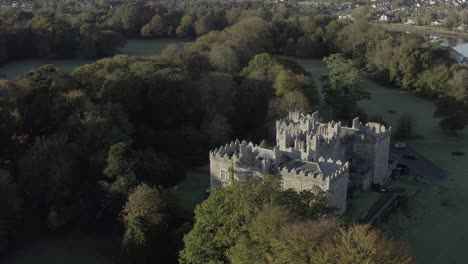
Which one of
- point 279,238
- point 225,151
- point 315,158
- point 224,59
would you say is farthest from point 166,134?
point 279,238

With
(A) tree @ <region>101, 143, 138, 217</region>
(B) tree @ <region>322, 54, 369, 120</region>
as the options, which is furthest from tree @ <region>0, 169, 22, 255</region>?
(B) tree @ <region>322, 54, 369, 120</region>

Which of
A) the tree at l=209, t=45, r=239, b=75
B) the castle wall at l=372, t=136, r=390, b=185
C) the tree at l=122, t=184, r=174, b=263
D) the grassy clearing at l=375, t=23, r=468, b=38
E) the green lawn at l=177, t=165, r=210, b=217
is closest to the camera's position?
the tree at l=122, t=184, r=174, b=263

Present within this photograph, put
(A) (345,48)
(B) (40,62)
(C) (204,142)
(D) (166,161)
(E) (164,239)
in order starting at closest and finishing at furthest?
(E) (164,239)
(D) (166,161)
(C) (204,142)
(B) (40,62)
(A) (345,48)

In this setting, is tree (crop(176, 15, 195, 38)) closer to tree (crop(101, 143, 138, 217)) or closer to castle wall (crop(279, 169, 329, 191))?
tree (crop(101, 143, 138, 217))

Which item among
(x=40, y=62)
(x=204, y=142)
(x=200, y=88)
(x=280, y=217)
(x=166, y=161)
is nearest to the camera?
(x=280, y=217)

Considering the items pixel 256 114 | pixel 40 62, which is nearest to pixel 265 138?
pixel 256 114

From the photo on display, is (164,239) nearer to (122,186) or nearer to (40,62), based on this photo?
(122,186)

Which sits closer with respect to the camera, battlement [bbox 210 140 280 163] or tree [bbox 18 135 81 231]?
battlement [bbox 210 140 280 163]
